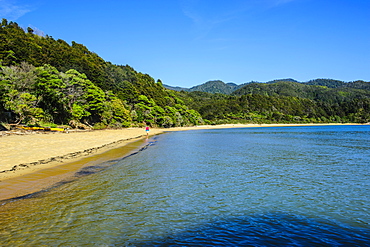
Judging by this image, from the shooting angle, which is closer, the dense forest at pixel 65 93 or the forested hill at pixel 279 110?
the dense forest at pixel 65 93

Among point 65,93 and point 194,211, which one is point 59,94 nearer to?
point 65,93

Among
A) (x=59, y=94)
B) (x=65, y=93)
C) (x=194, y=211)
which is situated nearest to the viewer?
(x=194, y=211)

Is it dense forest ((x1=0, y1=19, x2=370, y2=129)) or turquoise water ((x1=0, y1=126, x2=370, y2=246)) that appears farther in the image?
dense forest ((x1=0, y1=19, x2=370, y2=129))

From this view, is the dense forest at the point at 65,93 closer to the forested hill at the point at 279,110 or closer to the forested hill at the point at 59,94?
the forested hill at the point at 59,94

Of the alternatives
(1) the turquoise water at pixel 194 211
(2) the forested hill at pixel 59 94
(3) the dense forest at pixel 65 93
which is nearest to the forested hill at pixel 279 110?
(3) the dense forest at pixel 65 93

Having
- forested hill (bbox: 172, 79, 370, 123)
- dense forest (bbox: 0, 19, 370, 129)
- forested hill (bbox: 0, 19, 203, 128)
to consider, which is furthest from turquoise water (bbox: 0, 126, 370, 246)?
forested hill (bbox: 172, 79, 370, 123)

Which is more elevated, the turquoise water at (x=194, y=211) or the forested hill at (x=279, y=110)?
the forested hill at (x=279, y=110)

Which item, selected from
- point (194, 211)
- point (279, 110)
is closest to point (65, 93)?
point (194, 211)

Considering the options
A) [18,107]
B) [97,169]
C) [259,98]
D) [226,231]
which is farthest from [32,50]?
[259,98]

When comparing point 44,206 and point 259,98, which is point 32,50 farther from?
point 259,98

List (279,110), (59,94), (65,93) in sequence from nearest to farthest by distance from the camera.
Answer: (59,94) < (65,93) < (279,110)

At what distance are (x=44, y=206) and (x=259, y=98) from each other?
17252 centimetres

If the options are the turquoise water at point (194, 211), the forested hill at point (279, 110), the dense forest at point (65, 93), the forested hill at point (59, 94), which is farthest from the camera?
the forested hill at point (279, 110)

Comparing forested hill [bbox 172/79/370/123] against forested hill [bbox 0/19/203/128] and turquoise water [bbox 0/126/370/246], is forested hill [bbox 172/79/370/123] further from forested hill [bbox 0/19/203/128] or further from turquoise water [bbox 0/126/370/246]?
turquoise water [bbox 0/126/370/246]
